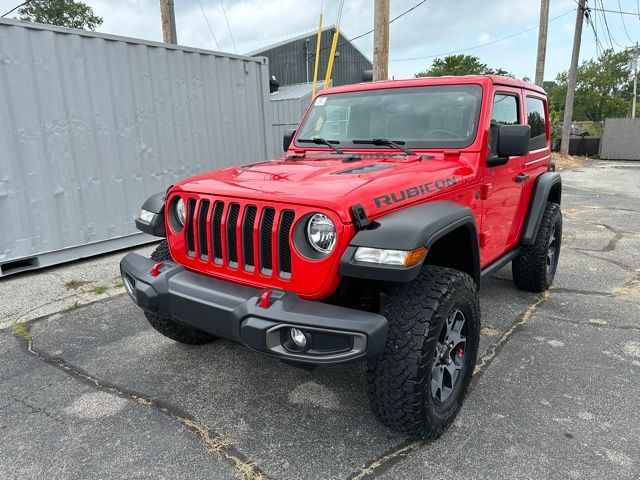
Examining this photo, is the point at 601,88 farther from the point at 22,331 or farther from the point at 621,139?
the point at 22,331

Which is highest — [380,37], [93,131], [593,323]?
[380,37]

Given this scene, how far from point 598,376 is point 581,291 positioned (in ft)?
5.81

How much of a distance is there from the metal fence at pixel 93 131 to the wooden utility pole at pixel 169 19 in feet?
13.6

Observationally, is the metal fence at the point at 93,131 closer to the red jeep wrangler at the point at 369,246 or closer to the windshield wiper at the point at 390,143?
the red jeep wrangler at the point at 369,246

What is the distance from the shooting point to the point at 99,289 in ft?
15.6

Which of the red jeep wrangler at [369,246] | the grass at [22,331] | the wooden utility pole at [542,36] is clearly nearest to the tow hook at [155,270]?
the red jeep wrangler at [369,246]

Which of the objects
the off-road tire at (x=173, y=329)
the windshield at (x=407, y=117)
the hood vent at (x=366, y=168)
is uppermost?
the windshield at (x=407, y=117)

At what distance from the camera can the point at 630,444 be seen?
2.38 meters

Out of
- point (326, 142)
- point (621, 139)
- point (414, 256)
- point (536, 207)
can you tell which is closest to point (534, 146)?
point (536, 207)

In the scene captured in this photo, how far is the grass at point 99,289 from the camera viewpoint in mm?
4715

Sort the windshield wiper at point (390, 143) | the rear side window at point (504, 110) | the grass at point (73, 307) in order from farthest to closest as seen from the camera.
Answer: the grass at point (73, 307), the rear side window at point (504, 110), the windshield wiper at point (390, 143)

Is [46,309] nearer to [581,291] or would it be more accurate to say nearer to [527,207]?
[527,207]

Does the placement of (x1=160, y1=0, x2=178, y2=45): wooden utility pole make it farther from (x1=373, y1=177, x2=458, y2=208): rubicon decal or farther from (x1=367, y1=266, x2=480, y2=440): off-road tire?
(x1=367, y1=266, x2=480, y2=440): off-road tire

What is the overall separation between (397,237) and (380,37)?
658 cm
